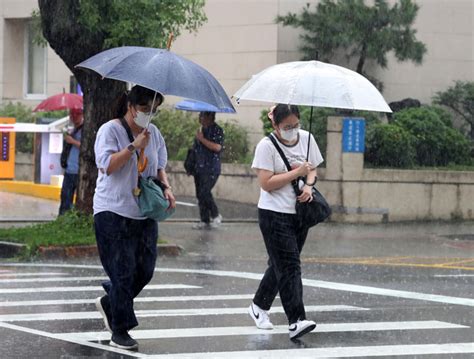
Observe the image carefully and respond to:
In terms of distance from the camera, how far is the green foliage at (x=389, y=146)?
70.6 ft

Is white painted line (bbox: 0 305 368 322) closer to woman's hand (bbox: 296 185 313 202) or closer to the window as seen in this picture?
woman's hand (bbox: 296 185 313 202)

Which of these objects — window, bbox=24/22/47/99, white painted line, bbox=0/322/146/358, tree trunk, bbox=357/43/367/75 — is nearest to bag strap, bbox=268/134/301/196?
white painted line, bbox=0/322/146/358

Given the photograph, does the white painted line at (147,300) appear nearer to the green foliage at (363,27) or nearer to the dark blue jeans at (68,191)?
the dark blue jeans at (68,191)

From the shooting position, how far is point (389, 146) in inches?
847

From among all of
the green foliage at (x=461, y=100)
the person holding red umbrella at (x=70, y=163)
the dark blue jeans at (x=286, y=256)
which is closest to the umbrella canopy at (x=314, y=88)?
the dark blue jeans at (x=286, y=256)

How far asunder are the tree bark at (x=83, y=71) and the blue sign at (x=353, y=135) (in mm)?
5893

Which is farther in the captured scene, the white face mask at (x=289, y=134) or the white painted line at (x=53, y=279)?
the white painted line at (x=53, y=279)

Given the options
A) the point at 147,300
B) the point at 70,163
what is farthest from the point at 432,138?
the point at 147,300

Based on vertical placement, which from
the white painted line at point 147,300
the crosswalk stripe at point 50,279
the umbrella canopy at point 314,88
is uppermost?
the umbrella canopy at point 314,88

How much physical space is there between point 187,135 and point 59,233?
880cm

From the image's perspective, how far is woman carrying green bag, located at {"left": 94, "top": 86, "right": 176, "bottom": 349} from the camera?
8.20 m

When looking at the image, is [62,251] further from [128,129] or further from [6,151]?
[6,151]

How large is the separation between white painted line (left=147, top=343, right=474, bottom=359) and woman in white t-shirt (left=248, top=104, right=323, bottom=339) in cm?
37

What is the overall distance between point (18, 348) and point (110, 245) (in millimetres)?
1013
